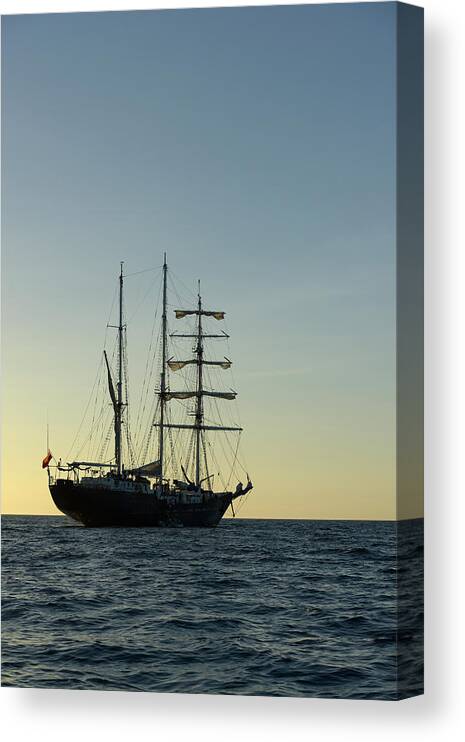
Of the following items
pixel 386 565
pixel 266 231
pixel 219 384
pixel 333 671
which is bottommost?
pixel 333 671

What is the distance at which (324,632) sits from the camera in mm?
9797

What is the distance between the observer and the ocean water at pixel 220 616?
9.54 m

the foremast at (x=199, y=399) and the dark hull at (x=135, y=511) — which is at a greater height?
the foremast at (x=199, y=399)

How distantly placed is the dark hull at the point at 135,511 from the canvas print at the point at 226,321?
1.19 m

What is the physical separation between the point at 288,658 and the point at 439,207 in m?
3.29

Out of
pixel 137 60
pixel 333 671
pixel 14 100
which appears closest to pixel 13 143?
pixel 14 100

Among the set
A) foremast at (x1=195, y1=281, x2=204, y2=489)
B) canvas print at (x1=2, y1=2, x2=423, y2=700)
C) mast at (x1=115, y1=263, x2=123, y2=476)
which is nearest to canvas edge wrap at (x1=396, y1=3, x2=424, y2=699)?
canvas print at (x1=2, y1=2, x2=423, y2=700)

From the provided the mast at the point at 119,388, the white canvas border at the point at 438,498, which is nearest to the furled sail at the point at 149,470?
the mast at the point at 119,388

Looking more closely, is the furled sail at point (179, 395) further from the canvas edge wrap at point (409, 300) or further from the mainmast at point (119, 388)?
the canvas edge wrap at point (409, 300)

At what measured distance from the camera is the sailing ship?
1063 cm

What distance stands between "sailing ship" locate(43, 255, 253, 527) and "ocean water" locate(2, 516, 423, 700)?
0.56 m

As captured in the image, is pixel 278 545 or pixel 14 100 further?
pixel 278 545

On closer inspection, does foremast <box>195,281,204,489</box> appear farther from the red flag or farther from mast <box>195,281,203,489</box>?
the red flag

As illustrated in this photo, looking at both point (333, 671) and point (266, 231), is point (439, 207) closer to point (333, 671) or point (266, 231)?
point (266, 231)
